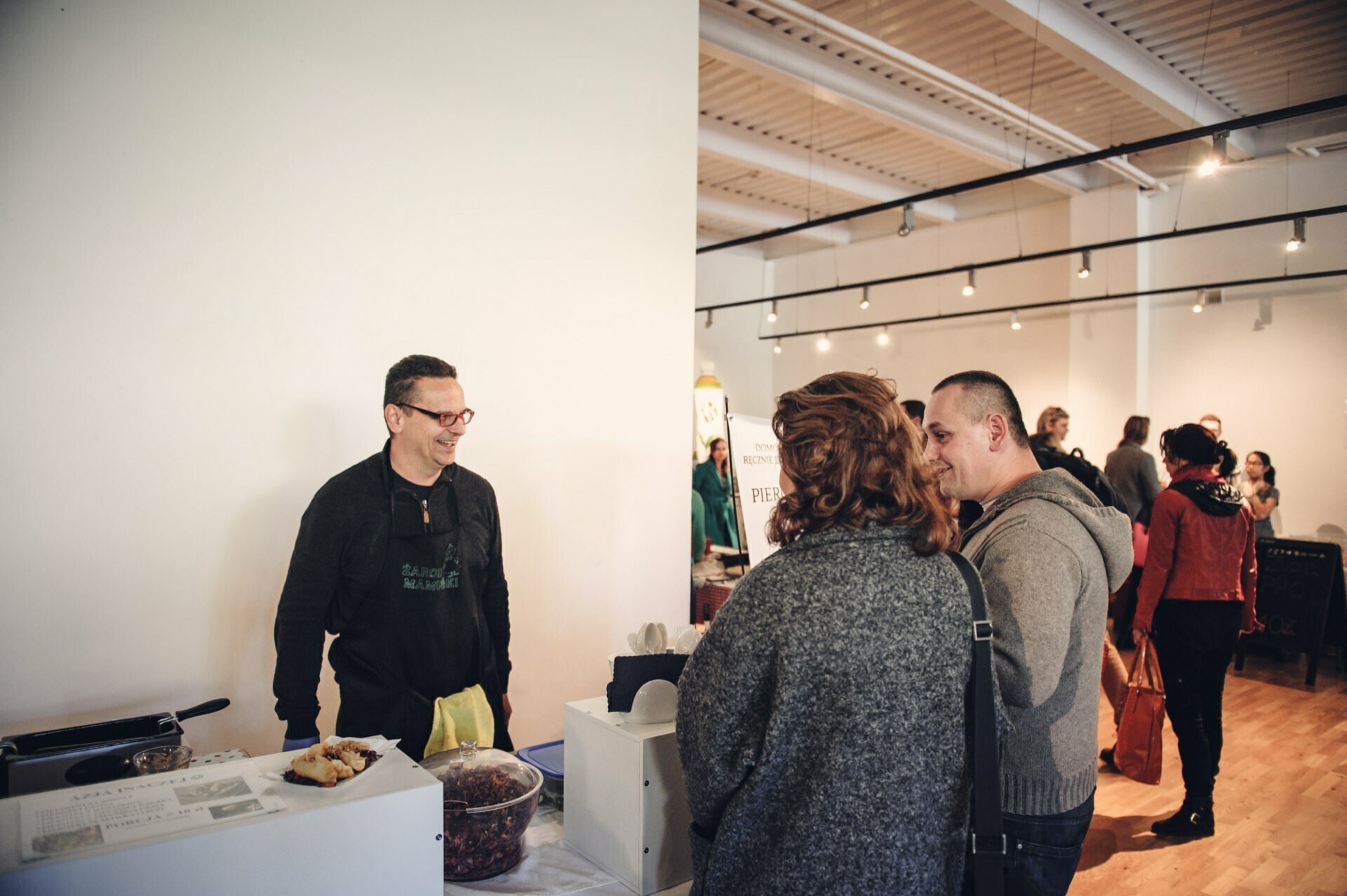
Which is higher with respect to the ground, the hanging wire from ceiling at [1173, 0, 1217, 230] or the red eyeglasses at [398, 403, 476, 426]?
the hanging wire from ceiling at [1173, 0, 1217, 230]

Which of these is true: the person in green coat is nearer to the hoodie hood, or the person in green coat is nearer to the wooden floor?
the wooden floor

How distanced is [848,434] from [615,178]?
236 centimetres

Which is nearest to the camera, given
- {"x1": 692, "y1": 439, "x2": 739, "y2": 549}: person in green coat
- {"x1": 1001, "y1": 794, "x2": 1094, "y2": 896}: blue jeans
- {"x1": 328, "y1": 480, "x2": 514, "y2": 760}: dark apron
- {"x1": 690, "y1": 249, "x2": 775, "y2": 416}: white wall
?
{"x1": 1001, "y1": 794, "x2": 1094, "y2": 896}: blue jeans

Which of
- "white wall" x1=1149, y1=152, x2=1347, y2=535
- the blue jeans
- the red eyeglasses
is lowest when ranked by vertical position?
the blue jeans

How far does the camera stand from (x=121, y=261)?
2295 millimetres

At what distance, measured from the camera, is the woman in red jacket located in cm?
346

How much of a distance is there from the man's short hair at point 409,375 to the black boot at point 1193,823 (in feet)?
11.3

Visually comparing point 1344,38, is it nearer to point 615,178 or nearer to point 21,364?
point 615,178

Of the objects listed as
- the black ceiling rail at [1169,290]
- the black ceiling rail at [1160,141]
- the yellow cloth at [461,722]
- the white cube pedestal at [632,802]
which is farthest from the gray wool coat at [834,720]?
the black ceiling rail at [1169,290]

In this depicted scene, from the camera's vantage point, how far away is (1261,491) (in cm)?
698

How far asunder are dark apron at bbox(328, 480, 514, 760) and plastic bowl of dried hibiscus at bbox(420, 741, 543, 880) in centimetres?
51

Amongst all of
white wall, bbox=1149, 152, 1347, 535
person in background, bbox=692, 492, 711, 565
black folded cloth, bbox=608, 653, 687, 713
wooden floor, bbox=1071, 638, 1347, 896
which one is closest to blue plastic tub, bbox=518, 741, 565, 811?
black folded cloth, bbox=608, 653, 687, 713

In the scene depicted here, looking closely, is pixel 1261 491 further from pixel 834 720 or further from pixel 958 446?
pixel 834 720

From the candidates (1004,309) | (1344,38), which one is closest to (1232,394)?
(1004,309)
